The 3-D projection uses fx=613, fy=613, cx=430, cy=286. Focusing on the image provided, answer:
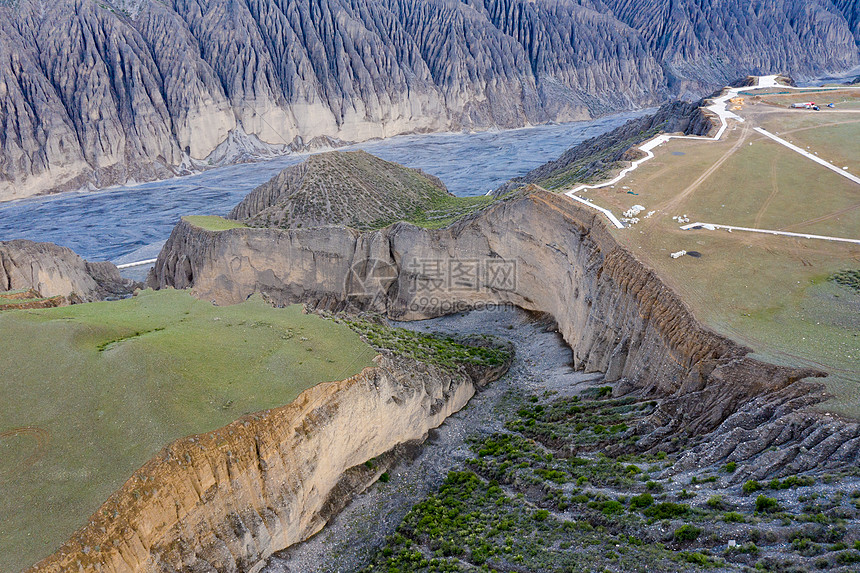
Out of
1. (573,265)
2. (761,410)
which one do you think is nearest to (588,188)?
(573,265)

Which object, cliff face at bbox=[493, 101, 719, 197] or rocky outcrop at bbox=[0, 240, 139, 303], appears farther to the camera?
cliff face at bbox=[493, 101, 719, 197]

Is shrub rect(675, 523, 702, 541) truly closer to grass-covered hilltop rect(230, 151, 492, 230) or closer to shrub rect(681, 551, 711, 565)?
shrub rect(681, 551, 711, 565)

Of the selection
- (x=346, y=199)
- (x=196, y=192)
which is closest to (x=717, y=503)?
(x=346, y=199)

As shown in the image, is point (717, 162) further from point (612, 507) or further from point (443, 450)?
point (612, 507)

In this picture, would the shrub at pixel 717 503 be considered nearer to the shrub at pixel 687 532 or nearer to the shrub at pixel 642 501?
the shrub at pixel 687 532

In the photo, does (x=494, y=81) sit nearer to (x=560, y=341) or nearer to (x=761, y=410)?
(x=560, y=341)

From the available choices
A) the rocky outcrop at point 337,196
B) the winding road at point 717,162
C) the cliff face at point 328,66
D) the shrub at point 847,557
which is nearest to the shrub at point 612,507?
the shrub at point 847,557
